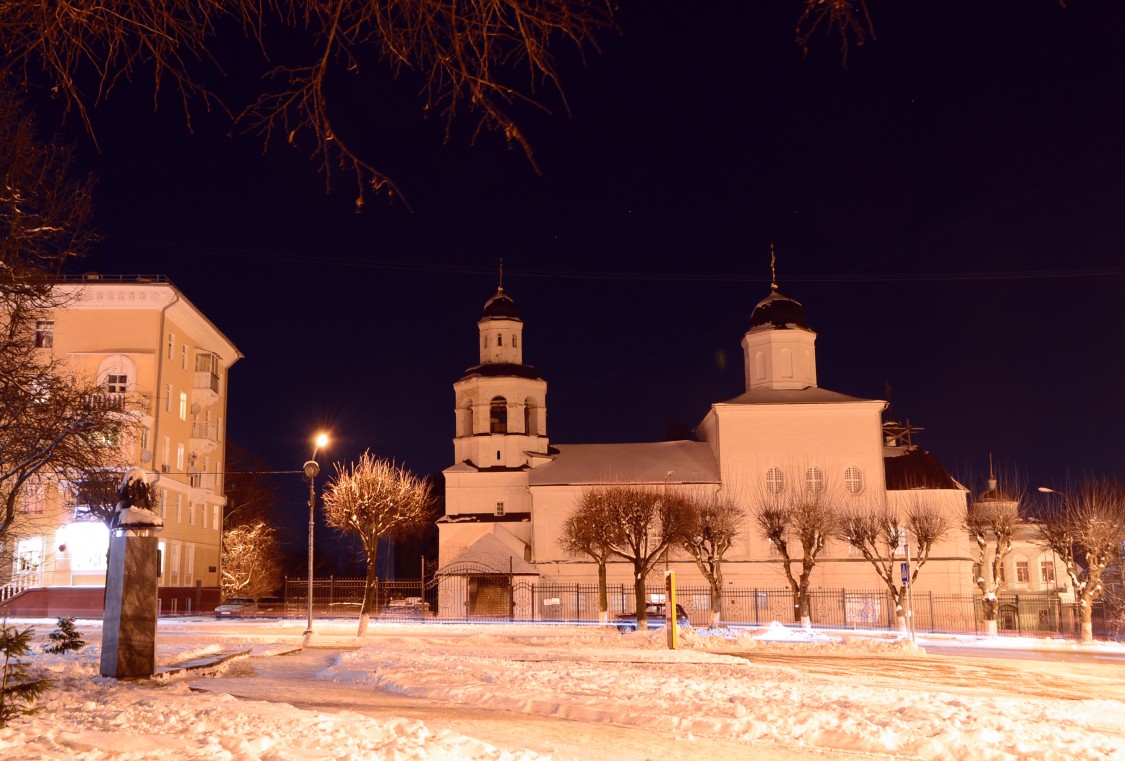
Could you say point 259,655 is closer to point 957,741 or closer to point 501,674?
point 501,674

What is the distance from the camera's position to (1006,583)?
72.6 m

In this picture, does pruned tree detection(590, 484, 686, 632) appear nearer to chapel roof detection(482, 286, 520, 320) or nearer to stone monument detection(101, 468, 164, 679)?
chapel roof detection(482, 286, 520, 320)

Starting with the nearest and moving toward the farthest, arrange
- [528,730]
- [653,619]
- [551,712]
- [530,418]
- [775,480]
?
[528,730] → [551,712] → [653,619] → [775,480] → [530,418]

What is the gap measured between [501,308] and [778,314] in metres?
17.5

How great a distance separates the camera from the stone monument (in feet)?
47.8

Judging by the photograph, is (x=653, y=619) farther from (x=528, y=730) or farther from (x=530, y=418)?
(x=528, y=730)

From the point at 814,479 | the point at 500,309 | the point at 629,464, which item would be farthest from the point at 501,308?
the point at 814,479

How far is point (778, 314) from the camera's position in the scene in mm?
64625

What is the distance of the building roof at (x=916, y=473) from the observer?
198 feet

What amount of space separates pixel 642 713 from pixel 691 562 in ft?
150

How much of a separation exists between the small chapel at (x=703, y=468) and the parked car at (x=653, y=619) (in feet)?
30.7

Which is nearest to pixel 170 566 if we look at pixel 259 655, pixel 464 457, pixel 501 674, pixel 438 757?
pixel 464 457

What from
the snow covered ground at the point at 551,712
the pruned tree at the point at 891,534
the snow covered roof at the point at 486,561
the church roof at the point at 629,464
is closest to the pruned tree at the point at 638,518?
the pruned tree at the point at 891,534

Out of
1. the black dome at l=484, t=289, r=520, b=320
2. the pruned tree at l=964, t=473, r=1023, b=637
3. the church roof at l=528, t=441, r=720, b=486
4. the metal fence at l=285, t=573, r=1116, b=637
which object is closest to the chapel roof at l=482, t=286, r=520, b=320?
the black dome at l=484, t=289, r=520, b=320
